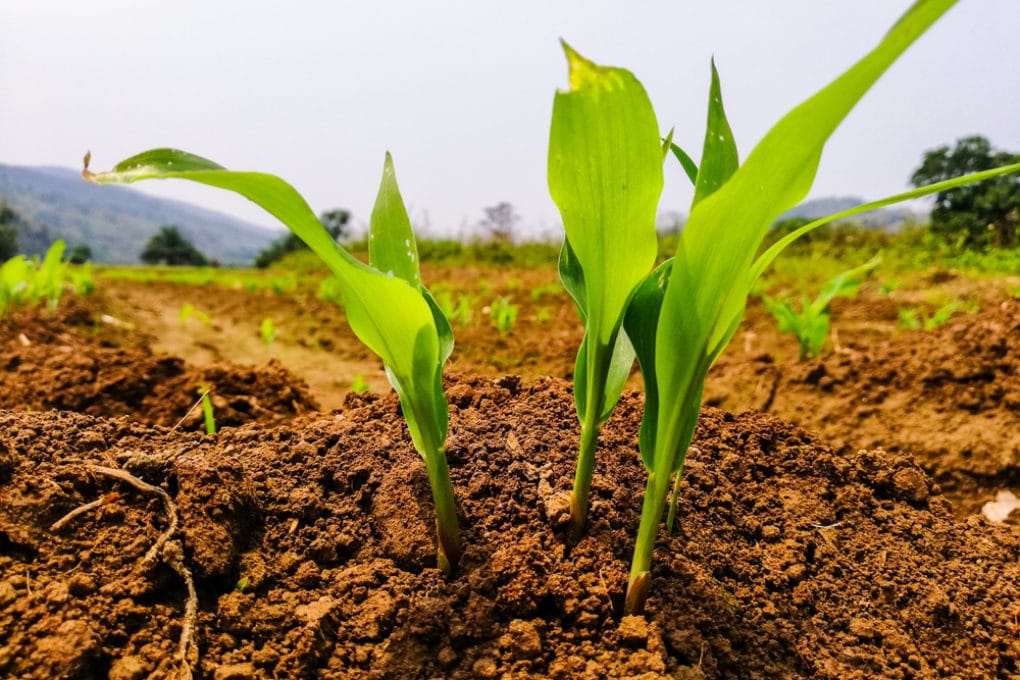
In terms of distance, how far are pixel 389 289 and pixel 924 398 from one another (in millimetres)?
2241

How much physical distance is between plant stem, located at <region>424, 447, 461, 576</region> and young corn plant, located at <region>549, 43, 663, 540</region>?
0.26m

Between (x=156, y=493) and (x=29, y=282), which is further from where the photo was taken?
(x=29, y=282)

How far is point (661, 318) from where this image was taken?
0.83 m

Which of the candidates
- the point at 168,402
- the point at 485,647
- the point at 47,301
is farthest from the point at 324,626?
the point at 47,301

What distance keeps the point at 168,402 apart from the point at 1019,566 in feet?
8.11

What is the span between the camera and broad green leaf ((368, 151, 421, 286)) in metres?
1.01

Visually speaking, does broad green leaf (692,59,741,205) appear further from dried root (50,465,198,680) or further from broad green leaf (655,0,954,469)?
dried root (50,465,198,680)

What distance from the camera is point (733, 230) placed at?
0.74 meters

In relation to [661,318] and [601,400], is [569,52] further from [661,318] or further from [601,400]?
[601,400]

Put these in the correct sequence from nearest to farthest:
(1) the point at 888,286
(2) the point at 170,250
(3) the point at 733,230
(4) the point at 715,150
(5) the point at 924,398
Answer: (3) the point at 733,230, (4) the point at 715,150, (5) the point at 924,398, (1) the point at 888,286, (2) the point at 170,250

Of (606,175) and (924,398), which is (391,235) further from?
(924,398)

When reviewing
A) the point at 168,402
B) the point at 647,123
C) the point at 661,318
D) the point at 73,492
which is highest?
the point at 647,123

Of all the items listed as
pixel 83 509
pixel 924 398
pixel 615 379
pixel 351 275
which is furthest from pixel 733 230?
pixel 924 398

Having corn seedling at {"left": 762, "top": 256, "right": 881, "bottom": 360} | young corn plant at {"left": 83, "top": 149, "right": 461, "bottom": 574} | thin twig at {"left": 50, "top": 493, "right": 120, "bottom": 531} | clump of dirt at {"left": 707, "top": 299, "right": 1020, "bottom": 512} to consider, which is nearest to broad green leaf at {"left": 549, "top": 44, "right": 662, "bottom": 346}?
young corn plant at {"left": 83, "top": 149, "right": 461, "bottom": 574}
